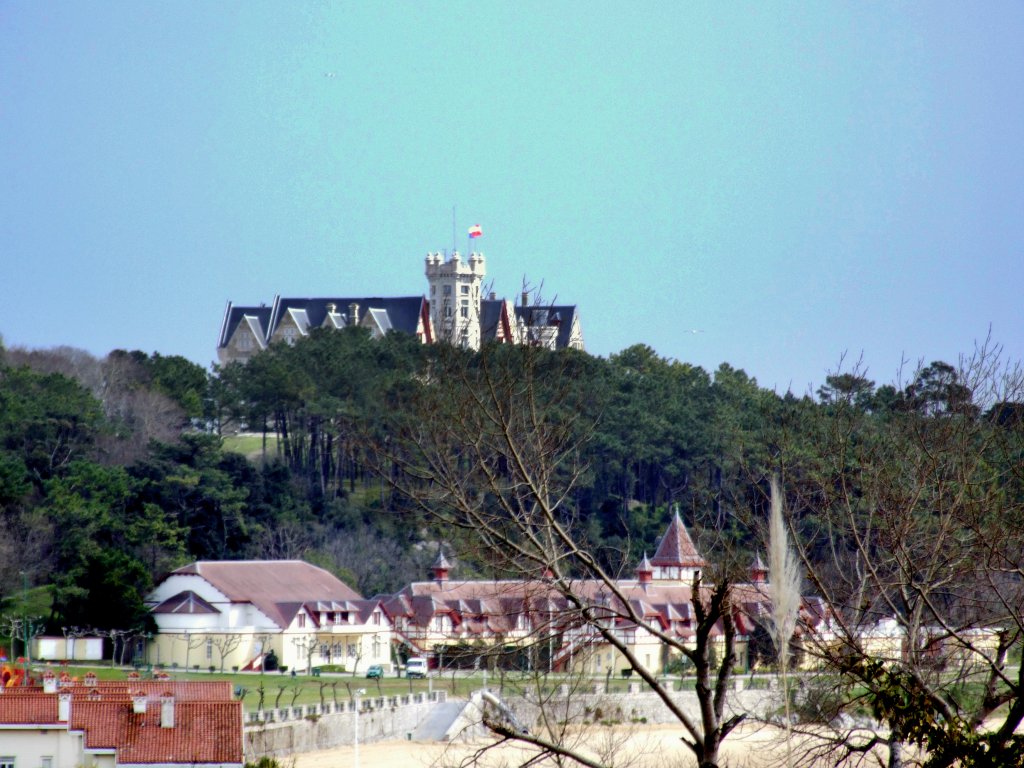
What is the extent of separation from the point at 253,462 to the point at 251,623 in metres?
16.5

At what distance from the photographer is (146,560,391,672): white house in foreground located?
159 feet

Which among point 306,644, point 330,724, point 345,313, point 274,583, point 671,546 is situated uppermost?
point 345,313

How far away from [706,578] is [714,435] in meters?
52.7

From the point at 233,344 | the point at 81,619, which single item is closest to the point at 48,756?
the point at 81,619

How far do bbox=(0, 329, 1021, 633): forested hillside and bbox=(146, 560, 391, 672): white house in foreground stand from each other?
1.25 metres

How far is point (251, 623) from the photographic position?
163 feet

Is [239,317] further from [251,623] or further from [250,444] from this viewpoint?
[251,623]

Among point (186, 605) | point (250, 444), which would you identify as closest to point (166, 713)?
point (186, 605)

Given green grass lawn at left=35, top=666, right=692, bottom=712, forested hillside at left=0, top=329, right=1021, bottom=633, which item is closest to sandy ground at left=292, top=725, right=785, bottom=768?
green grass lawn at left=35, top=666, right=692, bottom=712

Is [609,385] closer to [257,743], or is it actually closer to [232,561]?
[232,561]

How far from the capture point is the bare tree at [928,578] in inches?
360

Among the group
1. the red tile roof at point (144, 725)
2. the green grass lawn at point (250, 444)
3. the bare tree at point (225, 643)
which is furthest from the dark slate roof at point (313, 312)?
the red tile roof at point (144, 725)

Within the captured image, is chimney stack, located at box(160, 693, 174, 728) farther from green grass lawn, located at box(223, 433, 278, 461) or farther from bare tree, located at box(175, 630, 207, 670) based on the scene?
green grass lawn, located at box(223, 433, 278, 461)

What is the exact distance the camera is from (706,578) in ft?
30.7
